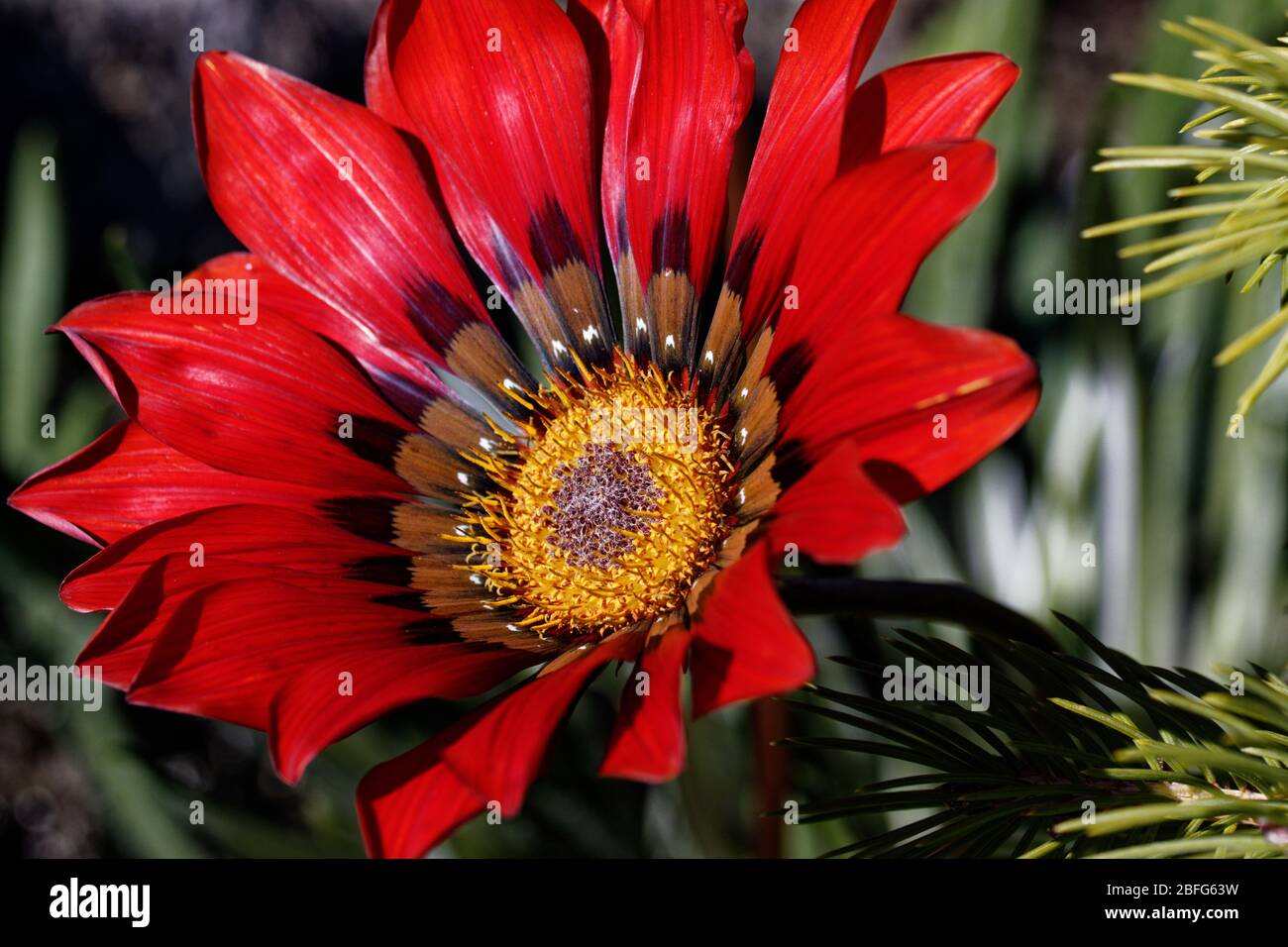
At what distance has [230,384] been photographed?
2.97ft

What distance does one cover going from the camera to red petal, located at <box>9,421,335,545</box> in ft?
2.85

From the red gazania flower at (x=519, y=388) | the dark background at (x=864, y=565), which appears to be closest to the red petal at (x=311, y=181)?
the red gazania flower at (x=519, y=388)

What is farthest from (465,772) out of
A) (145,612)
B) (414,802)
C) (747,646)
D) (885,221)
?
(885,221)

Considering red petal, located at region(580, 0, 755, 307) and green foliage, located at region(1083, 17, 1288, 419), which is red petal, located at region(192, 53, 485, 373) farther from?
green foliage, located at region(1083, 17, 1288, 419)

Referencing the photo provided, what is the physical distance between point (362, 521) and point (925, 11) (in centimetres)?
181

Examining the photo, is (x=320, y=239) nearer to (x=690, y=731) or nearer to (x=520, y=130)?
(x=520, y=130)

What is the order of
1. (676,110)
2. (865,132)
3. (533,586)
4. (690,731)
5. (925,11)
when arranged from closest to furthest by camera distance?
1. (865,132)
2. (676,110)
3. (533,586)
4. (690,731)
5. (925,11)

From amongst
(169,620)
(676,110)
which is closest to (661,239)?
(676,110)

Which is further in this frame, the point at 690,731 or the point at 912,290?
the point at 912,290

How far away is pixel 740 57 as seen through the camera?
83cm

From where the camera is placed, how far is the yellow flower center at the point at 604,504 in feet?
3.10

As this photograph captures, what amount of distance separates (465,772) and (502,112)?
1.92 ft

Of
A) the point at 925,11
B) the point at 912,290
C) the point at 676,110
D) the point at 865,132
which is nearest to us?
the point at 865,132
